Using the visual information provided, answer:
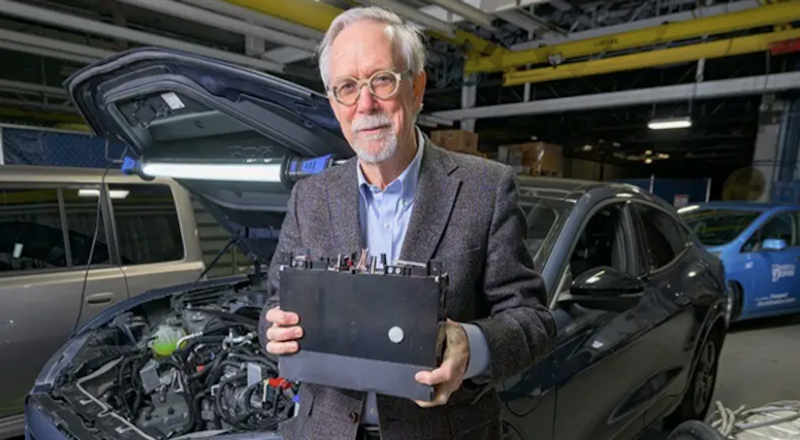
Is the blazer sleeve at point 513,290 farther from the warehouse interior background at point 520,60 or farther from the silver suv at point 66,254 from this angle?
the silver suv at point 66,254

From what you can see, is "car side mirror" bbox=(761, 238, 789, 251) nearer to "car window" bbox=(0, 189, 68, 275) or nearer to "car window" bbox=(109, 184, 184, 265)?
"car window" bbox=(109, 184, 184, 265)

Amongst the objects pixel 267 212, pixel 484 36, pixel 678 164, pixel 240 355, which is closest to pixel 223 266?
pixel 267 212

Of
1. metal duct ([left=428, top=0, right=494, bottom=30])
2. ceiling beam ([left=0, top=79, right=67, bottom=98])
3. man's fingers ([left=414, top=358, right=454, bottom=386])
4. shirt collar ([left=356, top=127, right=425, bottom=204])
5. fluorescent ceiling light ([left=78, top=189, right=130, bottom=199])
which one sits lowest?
man's fingers ([left=414, top=358, right=454, bottom=386])

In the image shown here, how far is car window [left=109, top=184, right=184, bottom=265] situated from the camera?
3312 mm

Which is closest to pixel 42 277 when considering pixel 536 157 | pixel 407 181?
pixel 407 181

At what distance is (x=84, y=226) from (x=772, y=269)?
6975 millimetres

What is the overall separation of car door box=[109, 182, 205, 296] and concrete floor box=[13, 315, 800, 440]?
11.3ft

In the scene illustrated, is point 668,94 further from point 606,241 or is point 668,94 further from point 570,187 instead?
point 570,187

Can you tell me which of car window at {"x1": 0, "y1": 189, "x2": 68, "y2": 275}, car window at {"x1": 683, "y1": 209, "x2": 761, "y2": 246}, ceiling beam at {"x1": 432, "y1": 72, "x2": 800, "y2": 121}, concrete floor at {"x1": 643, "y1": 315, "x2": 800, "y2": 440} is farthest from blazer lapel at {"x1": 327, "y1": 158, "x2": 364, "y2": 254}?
ceiling beam at {"x1": 432, "y1": 72, "x2": 800, "y2": 121}

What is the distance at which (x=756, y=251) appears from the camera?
5438 millimetres

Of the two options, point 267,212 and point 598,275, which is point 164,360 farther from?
point 598,275

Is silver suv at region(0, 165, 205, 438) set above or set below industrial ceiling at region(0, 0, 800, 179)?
below

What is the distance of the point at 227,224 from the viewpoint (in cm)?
265

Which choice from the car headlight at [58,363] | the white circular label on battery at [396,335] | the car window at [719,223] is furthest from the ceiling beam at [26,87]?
the car window at [719,223]
